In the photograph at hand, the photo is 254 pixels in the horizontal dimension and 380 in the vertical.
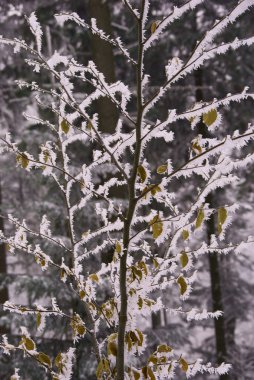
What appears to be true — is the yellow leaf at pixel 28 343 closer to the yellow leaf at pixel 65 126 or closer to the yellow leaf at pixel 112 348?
the yellow leaf at pixel 112 348

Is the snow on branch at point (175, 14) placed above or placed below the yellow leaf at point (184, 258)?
above

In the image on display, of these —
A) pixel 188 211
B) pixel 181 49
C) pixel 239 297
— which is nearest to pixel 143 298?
pixel 188 211

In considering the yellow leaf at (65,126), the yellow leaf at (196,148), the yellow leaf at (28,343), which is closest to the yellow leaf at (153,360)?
the yellow leaf at (28,343)

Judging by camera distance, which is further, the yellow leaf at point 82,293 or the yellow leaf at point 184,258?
the yellow leaf at point 82,293

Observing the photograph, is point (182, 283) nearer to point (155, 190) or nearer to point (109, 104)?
point (155, 190)

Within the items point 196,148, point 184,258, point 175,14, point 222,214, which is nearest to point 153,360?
point 184,258

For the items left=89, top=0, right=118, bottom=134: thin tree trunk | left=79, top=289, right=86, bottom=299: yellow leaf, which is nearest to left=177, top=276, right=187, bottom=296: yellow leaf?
left=79, top=289, right=86, bottom=299: yellow leaf

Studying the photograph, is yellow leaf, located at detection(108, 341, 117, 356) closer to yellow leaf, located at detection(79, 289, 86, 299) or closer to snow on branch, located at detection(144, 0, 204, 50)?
yellow leaf, located at detection(79, 289, 86, 299)

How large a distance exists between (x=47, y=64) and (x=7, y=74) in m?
8.39

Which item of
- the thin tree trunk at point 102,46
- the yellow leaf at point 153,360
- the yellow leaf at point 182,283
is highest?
the thin tree trunk at point 102,46

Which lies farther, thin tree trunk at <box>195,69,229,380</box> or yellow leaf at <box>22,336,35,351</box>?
thin tree trunk at <box>195,69,229,380</box>

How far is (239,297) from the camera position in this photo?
38.3 feet

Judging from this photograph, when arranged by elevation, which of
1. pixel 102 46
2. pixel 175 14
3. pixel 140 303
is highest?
pixel 102 46

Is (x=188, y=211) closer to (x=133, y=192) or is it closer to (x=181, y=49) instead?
(x=133, y=192)
